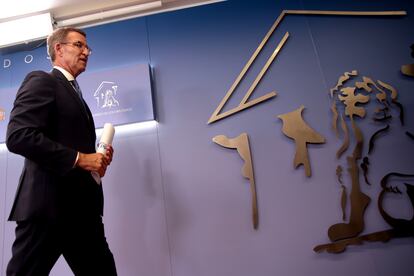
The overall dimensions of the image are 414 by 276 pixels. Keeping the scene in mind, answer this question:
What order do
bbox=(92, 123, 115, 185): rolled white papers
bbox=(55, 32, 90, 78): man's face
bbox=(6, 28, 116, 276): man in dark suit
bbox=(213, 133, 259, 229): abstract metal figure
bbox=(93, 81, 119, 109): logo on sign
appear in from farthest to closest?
bbox=(93, 81, 119, 109): logo on sign → bbox=(213, 133, 259, 229): abstract metal figure → bbox=(55, 32, 90, 78): man's face → bbox=(92, 123, 115, 185): rolled white papers → bbox=(6, 28, 116, 276): man in dark suit

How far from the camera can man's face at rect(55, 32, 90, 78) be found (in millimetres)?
1180

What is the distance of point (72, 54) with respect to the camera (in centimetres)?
119

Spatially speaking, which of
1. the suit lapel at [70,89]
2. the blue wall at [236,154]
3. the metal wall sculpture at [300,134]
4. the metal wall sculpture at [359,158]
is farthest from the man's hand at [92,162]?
the metal wall sculpture at [359,158]

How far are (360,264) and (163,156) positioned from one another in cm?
119

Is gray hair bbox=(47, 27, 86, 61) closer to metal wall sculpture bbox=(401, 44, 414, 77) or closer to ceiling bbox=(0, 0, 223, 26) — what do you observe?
ceiling bbox=(0, 0, 223, 26)

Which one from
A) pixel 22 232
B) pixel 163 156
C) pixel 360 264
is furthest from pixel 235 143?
pixel 22 232

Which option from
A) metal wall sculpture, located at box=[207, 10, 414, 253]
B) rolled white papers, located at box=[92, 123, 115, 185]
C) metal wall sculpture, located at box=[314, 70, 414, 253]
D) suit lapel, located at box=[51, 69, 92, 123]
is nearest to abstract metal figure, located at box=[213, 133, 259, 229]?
metal wall sculpture, located at box=[207, 10, 414, 253]

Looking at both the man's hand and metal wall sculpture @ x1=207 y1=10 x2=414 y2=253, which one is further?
metal wall sculpture @ x1=207 y1=10 x2=414 y2=253

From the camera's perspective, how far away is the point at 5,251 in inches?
66.8

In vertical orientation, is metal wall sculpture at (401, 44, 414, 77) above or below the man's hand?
above

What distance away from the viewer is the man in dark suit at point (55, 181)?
890 mm

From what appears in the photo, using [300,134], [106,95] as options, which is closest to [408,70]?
[300,134]

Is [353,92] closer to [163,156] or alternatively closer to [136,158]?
[163,156]

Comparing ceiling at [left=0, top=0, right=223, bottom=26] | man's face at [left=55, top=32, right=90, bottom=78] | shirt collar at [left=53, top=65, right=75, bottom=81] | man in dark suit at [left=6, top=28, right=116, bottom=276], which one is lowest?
man in dark suit at [left=6, top=28, right=116, bottom=276]
